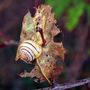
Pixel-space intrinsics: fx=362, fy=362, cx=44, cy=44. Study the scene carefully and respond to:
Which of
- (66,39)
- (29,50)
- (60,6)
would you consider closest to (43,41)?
(29,50)

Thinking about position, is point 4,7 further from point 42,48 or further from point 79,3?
point 42,48

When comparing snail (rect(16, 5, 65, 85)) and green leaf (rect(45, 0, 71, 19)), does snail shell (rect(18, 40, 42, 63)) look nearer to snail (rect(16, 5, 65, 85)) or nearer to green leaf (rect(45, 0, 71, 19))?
snail (rect(16, 5, 65, 85))

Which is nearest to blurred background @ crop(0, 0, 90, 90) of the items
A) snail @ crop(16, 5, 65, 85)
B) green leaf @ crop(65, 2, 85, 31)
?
green leaf @ crop(65, 2, 85, 31)

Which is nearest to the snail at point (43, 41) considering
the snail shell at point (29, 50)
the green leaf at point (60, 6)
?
the snail shell at point (29, 50)

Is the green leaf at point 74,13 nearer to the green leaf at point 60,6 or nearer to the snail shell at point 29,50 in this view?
the green leaf at point 60,6

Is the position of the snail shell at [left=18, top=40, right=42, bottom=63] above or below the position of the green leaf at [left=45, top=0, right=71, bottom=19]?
below
